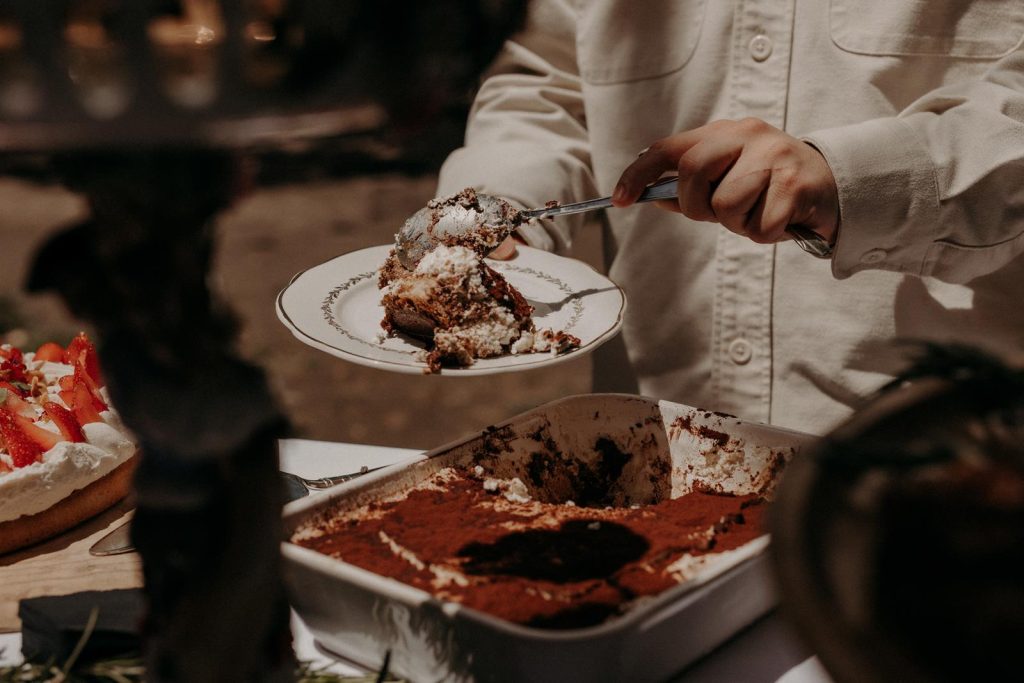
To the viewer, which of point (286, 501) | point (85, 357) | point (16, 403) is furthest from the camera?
point (85, 357)

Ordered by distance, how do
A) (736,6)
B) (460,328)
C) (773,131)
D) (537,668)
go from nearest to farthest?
(537,668) → (460,328) → (773,131) → (736,6)

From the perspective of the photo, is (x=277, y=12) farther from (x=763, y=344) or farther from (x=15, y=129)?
(x=763, y=344)

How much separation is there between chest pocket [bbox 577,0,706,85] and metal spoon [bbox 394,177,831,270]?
0.43 m

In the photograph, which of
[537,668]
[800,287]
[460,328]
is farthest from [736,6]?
[537,668]

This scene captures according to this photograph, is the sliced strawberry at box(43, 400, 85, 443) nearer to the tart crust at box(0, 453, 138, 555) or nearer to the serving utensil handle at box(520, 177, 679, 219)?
the tart crust at box(0, 453, 138, 555)

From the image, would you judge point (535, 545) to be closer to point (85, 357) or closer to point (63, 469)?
point (63, 469)

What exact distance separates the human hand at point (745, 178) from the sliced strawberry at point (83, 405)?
2.98ft

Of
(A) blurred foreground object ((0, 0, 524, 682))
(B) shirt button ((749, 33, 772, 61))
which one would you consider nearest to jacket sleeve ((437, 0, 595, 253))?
(B) shirt button ((749, 33, 772, 61))

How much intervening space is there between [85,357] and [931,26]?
1.60 meters

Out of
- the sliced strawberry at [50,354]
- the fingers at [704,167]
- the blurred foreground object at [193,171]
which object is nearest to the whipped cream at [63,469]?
the sliced strawberry at [50,354]

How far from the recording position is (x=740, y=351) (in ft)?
5.93

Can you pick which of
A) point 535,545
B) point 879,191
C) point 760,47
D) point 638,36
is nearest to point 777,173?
point 879,191

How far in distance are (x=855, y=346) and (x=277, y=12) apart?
4.93 feet

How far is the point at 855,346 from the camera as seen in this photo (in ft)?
5.61
